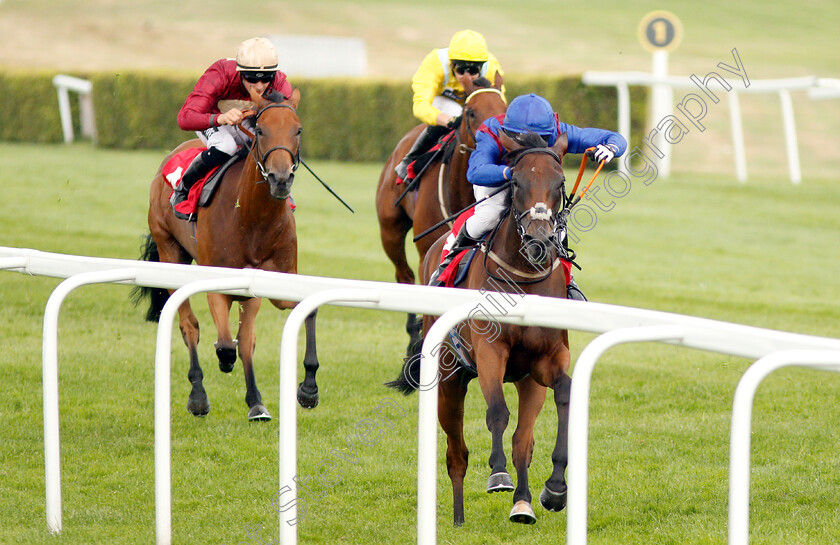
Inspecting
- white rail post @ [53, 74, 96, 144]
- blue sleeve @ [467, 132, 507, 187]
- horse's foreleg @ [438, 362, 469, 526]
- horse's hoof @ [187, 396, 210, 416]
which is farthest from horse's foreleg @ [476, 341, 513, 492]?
white rail post @ [53, 74, 96, 144]

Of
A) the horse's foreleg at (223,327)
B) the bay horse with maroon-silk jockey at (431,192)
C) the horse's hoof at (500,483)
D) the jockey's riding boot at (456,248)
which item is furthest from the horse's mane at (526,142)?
the horse's foreleg at (223,327)

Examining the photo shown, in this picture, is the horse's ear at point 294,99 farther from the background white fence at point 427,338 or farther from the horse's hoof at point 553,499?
the horse's hoof at point 553,499

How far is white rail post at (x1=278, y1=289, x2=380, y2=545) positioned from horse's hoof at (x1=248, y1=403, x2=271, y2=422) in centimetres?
270

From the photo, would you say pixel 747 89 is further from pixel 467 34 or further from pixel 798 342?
pixel 798 342

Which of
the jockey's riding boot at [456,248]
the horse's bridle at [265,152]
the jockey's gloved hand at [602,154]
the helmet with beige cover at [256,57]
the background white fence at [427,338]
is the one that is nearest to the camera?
the background white fence at [427,338]

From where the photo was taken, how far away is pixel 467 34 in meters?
6.44

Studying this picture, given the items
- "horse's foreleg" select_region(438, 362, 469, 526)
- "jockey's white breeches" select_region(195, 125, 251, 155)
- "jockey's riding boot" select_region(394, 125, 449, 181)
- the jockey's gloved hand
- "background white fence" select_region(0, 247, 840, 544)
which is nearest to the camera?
"background white fence" select_region(0, 247, 840, 544)

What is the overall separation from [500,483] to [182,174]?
10.6 ft

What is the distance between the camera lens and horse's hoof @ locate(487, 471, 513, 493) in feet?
12.8

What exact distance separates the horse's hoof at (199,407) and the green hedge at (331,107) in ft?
45.4

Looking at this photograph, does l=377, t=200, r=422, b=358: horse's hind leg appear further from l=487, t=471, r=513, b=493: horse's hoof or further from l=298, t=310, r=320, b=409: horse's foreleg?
l=487, t=471, r=513, b=493: horse's hoof

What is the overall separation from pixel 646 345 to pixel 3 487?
16.8 ft

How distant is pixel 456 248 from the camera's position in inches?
183

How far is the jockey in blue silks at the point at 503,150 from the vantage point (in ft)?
13.6
